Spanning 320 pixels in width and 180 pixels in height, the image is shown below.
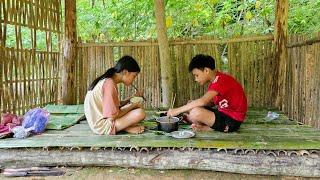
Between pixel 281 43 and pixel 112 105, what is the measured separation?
10.8 feet

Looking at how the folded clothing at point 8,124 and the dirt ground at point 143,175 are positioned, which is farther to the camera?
the folded clothing at point 8,124

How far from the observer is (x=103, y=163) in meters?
3.46

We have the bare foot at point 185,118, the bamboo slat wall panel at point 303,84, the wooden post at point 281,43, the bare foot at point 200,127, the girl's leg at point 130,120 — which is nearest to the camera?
the girl's leg at point 130,120

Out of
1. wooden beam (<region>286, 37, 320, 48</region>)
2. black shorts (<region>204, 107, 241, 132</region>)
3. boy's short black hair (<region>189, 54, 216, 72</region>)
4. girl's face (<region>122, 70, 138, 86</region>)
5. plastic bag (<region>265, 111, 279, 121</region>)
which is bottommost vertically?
plastic bag (<region>265, 111, 279, 121</region>)

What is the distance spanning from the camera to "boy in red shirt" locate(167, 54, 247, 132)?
12.1 ft

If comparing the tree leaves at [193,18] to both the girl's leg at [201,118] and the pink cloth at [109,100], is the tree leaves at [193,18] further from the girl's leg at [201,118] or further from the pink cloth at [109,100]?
the pink cloth at [109,100]

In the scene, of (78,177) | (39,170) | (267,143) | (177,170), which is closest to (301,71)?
(267,143)

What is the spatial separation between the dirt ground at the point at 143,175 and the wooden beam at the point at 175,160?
5 cm

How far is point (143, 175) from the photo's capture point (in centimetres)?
330

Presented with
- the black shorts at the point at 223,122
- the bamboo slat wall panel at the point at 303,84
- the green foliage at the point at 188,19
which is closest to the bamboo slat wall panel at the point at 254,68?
the bamboo slat wall panel at the point at 303,84

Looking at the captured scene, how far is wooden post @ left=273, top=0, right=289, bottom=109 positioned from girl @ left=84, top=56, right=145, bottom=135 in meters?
2.81

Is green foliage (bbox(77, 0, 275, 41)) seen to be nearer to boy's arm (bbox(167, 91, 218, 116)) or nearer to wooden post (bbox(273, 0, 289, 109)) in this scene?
wooden post (bbox(273, 0, 289, 109))

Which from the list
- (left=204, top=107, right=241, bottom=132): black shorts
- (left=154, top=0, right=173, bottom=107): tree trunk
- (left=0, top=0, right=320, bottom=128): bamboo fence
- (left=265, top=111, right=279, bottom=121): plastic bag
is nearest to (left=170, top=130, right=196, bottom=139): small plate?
(left=204, top=107, right=241, bottom=132): black shorts

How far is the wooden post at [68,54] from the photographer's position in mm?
6203
